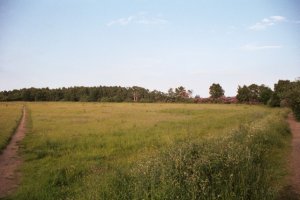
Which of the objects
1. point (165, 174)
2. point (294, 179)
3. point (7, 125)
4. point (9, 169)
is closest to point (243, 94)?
point (7, 125)

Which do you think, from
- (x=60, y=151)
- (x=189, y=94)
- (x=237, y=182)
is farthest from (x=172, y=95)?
(x=237, y=182)

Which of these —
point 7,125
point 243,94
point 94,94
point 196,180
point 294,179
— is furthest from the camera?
point 94,94

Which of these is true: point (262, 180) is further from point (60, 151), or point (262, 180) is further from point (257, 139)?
point (60, 151)

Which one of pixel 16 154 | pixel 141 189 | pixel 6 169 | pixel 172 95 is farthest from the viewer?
pixel 172 95

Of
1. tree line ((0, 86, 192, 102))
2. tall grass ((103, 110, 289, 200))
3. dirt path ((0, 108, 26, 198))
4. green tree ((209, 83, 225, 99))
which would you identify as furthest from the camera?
tree line ((0, 86, 192, 102))

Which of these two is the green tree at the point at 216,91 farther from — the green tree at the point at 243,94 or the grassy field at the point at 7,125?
the grassy field at the point at 7,125

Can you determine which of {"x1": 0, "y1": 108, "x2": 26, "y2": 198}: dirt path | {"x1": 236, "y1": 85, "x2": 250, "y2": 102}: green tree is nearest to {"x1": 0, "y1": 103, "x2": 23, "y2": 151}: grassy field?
{"x1": 0, "y1": 108, "x2": 26, "y2": 198}: dirt path

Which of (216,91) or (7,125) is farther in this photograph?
(216,91)

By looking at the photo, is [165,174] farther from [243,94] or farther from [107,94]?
[107,94]

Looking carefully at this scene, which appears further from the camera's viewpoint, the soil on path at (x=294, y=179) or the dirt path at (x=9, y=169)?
the dirt path at (x=9, y=169)

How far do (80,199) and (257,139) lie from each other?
35.5 feet

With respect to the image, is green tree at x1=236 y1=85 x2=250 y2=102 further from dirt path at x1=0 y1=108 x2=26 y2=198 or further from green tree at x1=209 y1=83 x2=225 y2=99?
dirt path at x1=0 y1=108 x2=26 y2=198

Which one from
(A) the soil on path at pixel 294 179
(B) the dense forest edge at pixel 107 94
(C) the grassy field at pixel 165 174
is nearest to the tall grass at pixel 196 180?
(C) the grassy field at pixel 165 174

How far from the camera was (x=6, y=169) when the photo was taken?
14023mm
